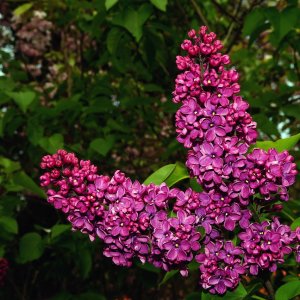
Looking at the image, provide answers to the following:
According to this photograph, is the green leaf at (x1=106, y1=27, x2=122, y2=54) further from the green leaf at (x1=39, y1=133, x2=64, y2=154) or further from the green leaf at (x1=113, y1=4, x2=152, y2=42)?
the green leaf at (x1=39, y1=133, x2=64, y2=154)

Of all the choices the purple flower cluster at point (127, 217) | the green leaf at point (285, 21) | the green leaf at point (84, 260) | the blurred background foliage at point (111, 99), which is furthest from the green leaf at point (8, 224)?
the green leaf at point (285, 21)

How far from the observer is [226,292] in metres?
1.63

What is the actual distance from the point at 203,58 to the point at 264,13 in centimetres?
157

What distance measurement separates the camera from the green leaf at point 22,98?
3432 mm

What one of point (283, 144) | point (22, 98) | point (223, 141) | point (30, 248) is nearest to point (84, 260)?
point (30, 248)

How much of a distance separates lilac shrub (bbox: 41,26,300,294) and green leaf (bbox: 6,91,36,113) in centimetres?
196

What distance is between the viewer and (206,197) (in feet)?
4.89

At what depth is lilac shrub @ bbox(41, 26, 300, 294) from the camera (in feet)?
4.75

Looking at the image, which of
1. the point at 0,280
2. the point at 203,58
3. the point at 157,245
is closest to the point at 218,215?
the point at 157,245

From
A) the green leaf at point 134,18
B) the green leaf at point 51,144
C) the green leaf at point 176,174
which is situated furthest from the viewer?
the green leaf at point 51,144

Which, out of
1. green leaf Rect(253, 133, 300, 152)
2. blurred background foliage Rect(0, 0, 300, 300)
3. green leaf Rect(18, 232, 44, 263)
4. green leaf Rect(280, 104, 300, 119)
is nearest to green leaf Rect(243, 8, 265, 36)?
blurred background foliage Rect(0, 0, 300, 300)

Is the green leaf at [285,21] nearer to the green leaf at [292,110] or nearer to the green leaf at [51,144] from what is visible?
the green leaf at [292,110]

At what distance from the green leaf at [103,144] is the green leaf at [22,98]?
1.65 feet

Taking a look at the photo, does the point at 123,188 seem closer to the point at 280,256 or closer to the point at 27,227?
the point at 280,256
